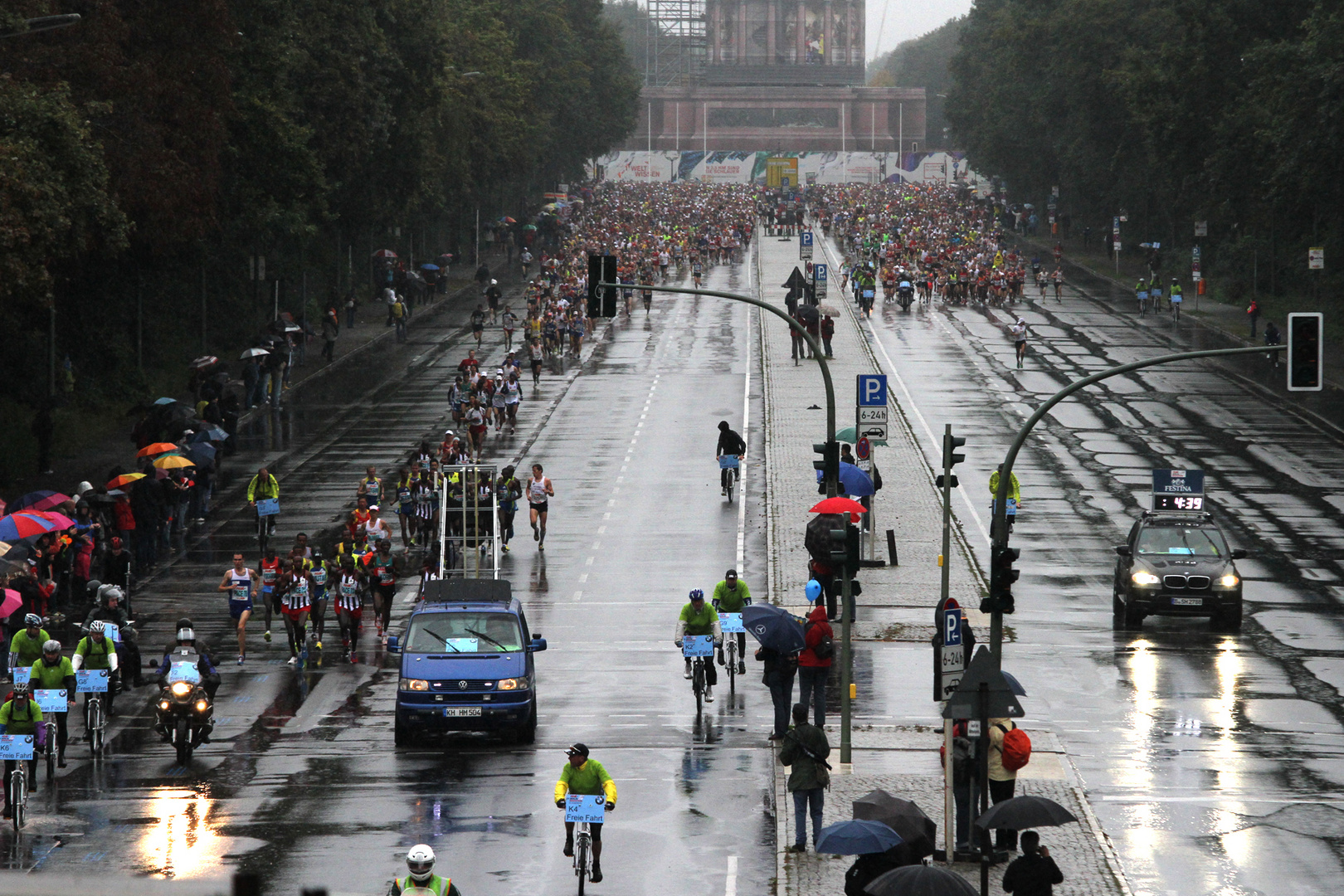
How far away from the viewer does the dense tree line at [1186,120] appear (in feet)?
182

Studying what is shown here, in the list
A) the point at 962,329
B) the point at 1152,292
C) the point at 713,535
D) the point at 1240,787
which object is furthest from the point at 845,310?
the point at 1240,787

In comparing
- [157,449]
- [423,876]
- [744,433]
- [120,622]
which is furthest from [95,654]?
[744,433]

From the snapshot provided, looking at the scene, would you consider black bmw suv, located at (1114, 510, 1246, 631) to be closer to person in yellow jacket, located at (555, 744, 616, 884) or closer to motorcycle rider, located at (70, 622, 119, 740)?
motorcycle rider, located at (70, 622, 119, 740)

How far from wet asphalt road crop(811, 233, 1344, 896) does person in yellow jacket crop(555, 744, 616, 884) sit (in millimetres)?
4418

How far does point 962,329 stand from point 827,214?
197 ft

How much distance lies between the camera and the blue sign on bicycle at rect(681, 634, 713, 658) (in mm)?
23578

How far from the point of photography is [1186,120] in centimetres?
6769

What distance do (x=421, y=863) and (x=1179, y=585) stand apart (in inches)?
775

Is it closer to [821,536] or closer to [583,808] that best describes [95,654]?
[583,808]

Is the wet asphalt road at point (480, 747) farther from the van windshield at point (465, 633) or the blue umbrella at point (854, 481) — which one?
the blue umbrella at point (854, 481)

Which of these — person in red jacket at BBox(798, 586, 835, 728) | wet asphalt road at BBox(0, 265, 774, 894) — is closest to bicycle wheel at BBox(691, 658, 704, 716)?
wet asphalt road at BBox(0, 265, 774, 894)

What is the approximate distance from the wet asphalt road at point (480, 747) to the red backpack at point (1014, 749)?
7.28ft

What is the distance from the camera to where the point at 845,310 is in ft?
248

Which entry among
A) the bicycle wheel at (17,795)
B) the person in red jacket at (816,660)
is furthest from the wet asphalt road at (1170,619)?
the bicycle wheel at (17,795)
